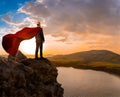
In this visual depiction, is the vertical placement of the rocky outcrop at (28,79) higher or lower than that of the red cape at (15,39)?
lower

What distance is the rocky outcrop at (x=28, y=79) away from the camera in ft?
67.7

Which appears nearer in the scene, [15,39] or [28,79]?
[28,79]

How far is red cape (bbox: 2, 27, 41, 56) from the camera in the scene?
84.3 ft

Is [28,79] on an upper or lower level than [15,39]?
lower

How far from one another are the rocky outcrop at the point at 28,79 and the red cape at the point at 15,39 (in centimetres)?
189

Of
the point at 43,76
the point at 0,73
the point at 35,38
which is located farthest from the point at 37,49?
the point at 0,73

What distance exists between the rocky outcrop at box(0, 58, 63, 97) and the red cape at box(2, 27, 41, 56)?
1893 mm

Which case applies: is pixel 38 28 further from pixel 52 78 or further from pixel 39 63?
pixel 52 78

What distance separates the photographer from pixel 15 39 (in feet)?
85.4

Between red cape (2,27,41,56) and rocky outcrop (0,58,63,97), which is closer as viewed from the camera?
rocky outcrop (0,58,63,97)

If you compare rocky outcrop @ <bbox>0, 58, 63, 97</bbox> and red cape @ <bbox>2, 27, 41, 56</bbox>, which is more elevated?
red cape @ <bbox>2, 27, 41, 56</bbox>

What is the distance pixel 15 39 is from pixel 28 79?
5.32m

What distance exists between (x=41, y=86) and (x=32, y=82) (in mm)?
1071

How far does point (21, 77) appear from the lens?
21.7 meters
